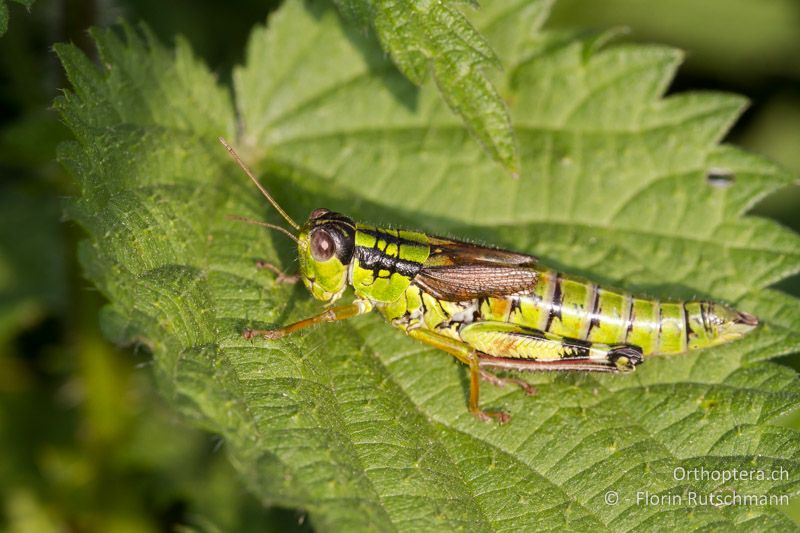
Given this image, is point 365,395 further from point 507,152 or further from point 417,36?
point 417,36

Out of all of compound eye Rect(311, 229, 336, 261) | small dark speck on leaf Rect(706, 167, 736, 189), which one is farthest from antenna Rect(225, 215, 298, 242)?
small dark speck on leaf Rect(706, 167, 736, 189)

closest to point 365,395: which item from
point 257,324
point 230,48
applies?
point 257,324

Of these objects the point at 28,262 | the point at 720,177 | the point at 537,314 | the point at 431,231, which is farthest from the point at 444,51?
the point at 28,262

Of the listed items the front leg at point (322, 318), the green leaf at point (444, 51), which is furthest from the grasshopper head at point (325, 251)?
the green leaf at point (444, 51)

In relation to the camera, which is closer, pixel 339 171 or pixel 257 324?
pixel 257 324

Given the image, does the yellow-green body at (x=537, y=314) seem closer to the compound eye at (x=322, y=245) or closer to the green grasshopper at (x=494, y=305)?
the green grasshopper at (x=494, y=305)

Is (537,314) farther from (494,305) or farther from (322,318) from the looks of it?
(322,318)

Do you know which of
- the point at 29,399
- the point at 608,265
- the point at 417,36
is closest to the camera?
the point at 417,36
